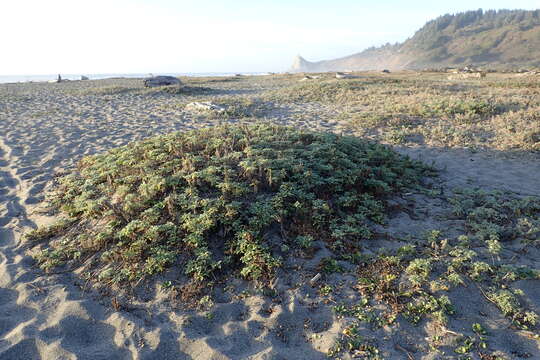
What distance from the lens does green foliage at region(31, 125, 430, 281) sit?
4164mm

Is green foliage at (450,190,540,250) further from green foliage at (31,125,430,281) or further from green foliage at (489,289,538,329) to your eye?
green foliage at (31,125,430,281)

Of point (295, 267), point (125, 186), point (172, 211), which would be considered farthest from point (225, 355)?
point (125, 186)

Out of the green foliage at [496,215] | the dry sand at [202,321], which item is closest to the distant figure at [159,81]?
the dry sand at [202,321]

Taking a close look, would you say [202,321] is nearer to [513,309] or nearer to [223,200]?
[223,200]

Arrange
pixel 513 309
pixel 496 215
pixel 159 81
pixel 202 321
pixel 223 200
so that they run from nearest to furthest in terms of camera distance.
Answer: pixel 513 309
pixel 202 321
pixel 223 200
pixel 496 215
pixel 159 81

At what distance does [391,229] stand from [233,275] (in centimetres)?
247

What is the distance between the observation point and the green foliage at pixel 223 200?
4164mm

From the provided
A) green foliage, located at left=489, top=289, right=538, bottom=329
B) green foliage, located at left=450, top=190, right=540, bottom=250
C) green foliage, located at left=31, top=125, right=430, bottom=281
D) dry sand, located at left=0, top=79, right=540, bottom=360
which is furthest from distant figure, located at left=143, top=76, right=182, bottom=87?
green foliage, located at left=489, top=289, right=538, bottom=329

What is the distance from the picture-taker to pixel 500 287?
3.57m

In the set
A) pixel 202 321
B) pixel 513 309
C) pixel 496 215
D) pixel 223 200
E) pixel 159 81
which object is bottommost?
pixel 202 321

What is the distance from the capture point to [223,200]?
15.4 feet

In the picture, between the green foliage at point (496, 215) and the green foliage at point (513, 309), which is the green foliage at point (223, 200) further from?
the green foliage at point (513, 309)

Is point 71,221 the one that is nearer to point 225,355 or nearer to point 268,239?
point 268,239

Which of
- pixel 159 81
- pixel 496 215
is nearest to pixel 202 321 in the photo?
pixel 496 215
